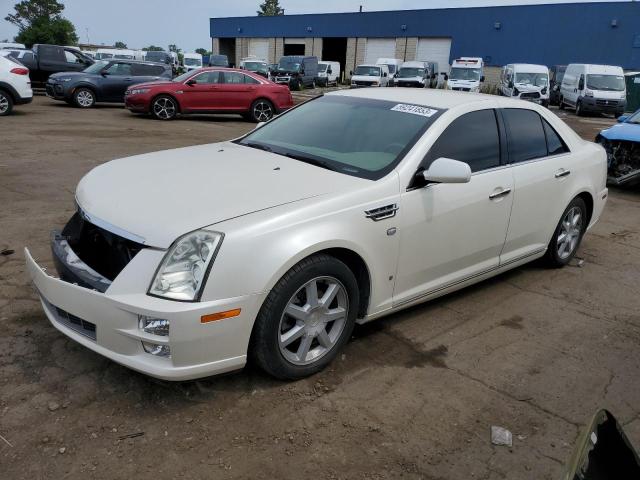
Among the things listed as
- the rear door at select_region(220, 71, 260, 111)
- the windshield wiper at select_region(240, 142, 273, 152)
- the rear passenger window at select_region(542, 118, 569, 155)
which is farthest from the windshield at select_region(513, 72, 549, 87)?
the windshield wiper at select_region(240, 142, 273, 152)

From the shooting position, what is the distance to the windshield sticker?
384cm

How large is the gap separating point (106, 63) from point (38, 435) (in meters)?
16.6

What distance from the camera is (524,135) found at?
4453 mm

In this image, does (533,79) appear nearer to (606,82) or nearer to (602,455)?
(606,82)

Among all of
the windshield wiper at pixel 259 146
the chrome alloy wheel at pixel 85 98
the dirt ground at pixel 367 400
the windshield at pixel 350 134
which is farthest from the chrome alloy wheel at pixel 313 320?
the chrome alloy wheel at pixel 85 98

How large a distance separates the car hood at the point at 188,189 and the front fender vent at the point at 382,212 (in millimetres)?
193

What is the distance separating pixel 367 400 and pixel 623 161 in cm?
800

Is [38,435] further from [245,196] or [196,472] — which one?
[245,196]

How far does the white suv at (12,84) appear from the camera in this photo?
13.1 meters

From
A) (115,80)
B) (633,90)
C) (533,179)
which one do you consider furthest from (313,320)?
(633,90)

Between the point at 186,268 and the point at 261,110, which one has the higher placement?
the point at 186,268

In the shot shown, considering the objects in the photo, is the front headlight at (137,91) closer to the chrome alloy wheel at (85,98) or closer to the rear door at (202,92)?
the rear door at (202,92)

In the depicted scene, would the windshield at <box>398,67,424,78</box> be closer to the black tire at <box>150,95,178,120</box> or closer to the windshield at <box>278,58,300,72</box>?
the windshield at <box>278,58,300,72</box>

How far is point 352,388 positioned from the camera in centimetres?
314
